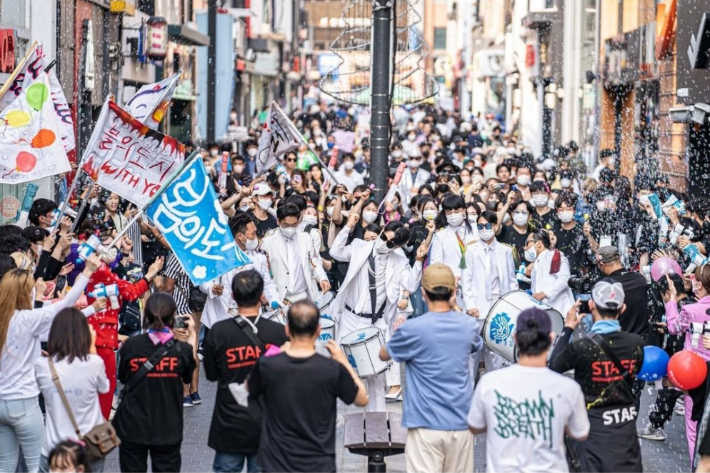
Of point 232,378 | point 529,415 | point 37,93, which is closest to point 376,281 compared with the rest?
point 37,93

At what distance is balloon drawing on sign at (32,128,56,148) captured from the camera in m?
10.6

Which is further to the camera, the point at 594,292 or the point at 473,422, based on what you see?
the point at 594,292

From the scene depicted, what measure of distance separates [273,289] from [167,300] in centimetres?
320

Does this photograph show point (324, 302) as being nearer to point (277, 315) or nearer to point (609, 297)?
point (277, 315)

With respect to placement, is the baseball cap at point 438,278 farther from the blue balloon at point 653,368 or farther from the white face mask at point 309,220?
the white face mask at point 309,220

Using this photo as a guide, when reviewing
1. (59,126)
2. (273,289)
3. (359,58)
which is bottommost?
(273,289)

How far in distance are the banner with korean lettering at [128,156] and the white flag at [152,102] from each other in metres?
1.83

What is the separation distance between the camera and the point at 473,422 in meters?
6.15

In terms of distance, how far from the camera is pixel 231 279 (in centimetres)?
1042

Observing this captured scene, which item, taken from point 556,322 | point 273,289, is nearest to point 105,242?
point 273,289

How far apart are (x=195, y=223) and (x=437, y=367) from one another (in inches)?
94.1

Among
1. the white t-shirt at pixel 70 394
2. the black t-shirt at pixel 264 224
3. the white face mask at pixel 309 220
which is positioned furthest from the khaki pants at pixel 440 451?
the black t-shirt at pixel 264 224

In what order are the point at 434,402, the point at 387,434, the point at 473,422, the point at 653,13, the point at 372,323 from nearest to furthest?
the point at 473,422 → the point at 434,402 → the point at 387,434 → the point at 372,323 → the point at 653,13

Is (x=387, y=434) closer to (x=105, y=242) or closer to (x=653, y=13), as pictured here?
(x=105, y=242)
